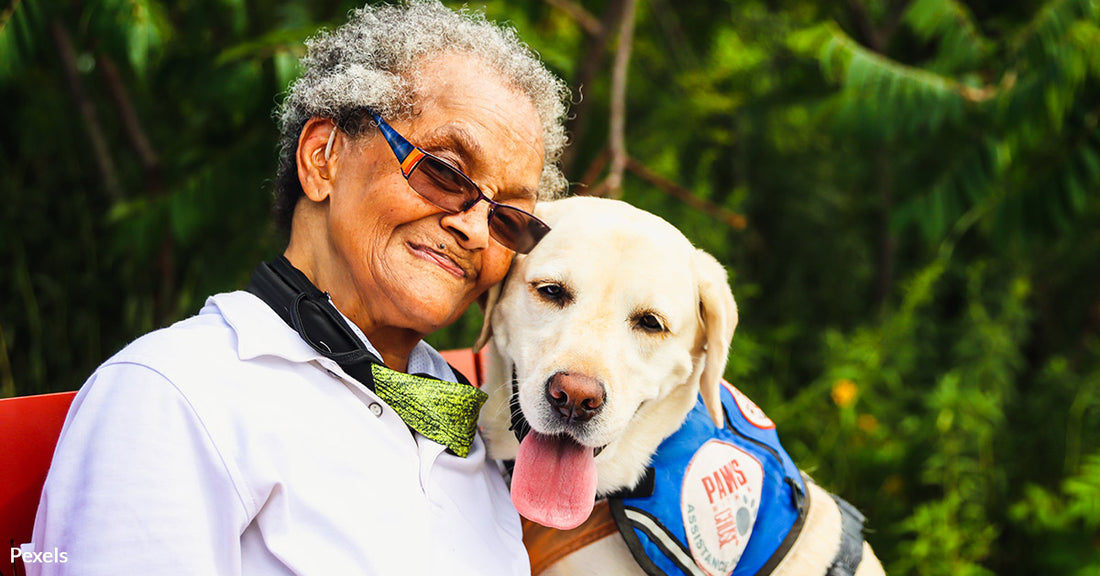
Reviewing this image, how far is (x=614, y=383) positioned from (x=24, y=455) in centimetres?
124

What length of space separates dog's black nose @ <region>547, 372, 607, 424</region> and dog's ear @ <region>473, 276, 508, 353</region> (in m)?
0.39

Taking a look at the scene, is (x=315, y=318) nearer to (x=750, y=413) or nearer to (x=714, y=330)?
(x=714, y=330)

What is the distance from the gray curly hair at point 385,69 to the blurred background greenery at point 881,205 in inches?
55.7

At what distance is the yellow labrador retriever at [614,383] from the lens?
1811 millimetres

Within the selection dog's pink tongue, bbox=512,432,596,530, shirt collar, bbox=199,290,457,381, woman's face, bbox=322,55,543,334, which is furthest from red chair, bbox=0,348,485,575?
dog's pink tongue, bbox=512,432,596,530

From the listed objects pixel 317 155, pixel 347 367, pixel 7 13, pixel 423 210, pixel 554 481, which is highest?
pixel 7 13

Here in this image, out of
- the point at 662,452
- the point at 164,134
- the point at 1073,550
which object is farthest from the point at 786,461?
the point at 164,134

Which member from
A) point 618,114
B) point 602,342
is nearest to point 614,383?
point 602,342

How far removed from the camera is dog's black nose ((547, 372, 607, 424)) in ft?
5.79

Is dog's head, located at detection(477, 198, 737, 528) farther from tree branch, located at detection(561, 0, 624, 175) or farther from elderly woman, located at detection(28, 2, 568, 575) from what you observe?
tree branch, located at detection(561, 0, 624, 175)

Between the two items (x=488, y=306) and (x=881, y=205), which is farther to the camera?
(x=881, y=205)

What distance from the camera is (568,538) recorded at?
74.7 inches

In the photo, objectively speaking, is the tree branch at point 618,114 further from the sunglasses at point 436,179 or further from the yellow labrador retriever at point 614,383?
the sunglasses at point 436,179

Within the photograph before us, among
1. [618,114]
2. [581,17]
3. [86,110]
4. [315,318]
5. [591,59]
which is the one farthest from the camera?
[591,59]
